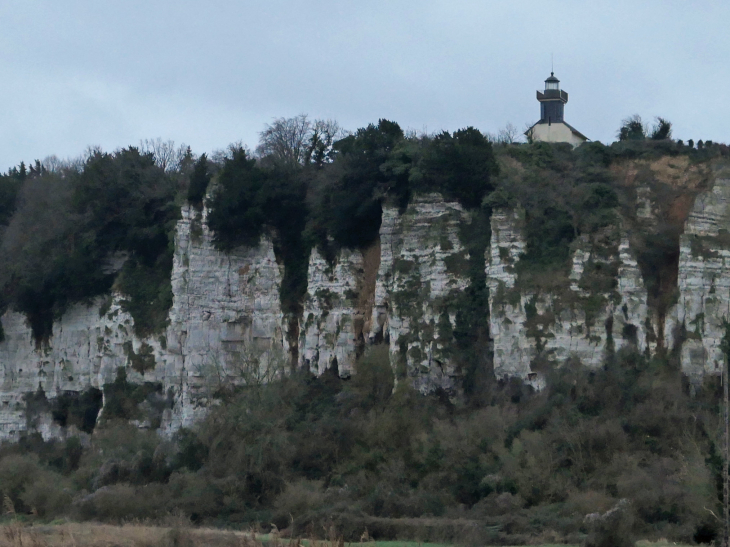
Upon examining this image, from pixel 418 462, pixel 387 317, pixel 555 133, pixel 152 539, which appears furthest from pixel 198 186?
pixel 152 539

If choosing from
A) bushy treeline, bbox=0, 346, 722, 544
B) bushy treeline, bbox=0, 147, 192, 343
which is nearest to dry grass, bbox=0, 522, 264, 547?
bushy treeline, bbox=0, 346, 722, 544

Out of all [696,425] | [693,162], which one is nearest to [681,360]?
[696,425]

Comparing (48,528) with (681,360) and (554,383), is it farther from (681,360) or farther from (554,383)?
(681,360)

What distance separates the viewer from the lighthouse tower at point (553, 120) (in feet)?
189

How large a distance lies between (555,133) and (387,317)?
12.6 m

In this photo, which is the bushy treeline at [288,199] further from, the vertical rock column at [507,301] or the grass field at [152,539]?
the grass field at [152,539]

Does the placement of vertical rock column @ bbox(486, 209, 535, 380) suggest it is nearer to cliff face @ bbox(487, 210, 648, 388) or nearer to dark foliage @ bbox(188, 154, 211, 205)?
cliff face @ bbox(487, 210, 648, 388)

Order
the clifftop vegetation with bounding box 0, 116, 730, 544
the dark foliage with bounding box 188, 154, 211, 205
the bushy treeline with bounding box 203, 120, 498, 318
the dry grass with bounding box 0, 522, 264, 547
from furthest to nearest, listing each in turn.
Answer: the dark foliage with bounding box 188, 154, 211, 205, the bushy treeline with bounding box 203, 120, 498, 318, the clifftop vegetation with bounding box 0, 116, 730, 544, the dry grass with bounding box 0, 522, 264, 547

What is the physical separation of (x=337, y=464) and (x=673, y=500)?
12.1m

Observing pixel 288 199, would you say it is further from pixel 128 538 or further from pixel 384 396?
pixel 128 538

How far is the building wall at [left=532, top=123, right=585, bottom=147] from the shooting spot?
189 feet

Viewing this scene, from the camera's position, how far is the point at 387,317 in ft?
164

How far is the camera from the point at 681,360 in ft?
147

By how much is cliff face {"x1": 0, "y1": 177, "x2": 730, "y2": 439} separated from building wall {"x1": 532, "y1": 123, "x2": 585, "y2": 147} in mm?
9505
